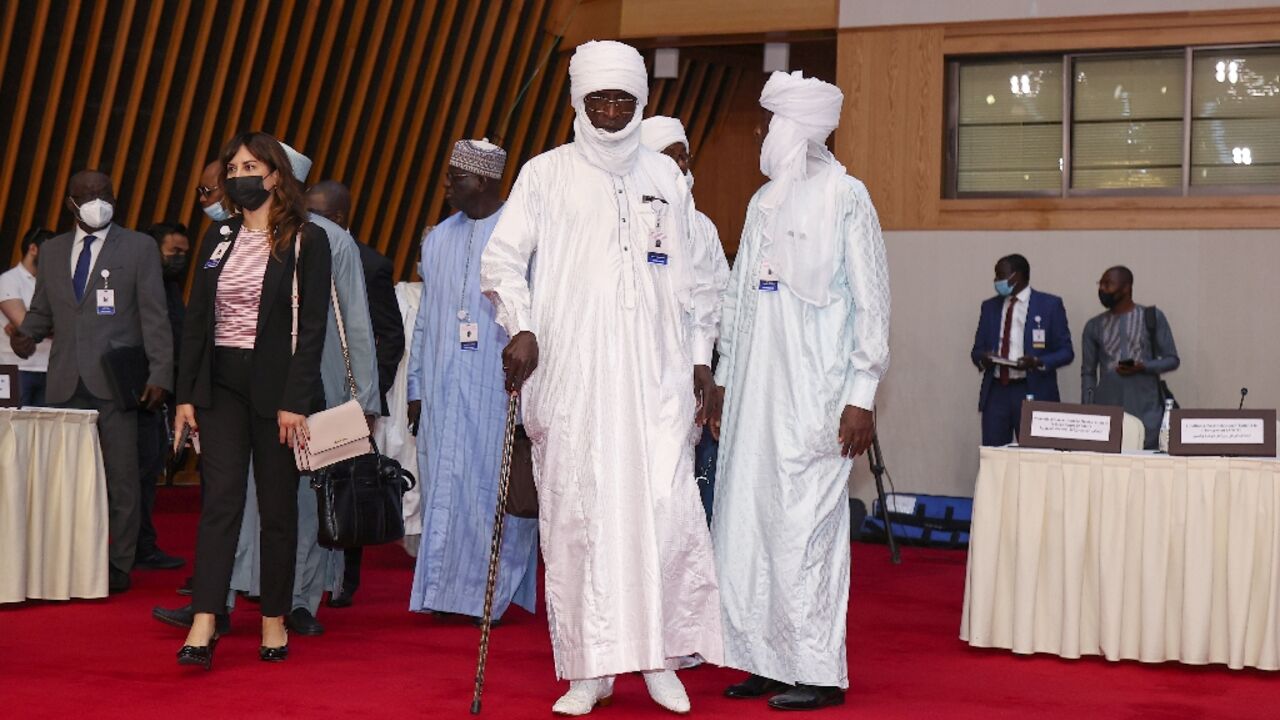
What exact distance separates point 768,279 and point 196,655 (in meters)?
1.94

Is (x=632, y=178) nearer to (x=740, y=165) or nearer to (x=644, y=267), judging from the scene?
(x=644, y=267)

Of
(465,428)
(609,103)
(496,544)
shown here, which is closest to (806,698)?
(496,544)

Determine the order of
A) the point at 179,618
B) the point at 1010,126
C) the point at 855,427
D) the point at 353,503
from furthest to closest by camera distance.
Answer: the point at 1010,126
the point at 179,618
the point at 353,503
the point at 855,427

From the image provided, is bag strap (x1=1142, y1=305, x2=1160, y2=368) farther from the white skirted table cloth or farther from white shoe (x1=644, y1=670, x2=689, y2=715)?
white shoe (x1=644, y1=670, x2=689, y2=715)

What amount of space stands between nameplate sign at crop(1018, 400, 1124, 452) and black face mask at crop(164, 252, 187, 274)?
4059 mm

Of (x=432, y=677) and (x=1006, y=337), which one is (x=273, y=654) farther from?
(x=1006, y=337)

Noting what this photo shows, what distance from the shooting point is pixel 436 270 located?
20.8 ft

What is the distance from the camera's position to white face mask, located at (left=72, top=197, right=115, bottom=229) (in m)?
6.82

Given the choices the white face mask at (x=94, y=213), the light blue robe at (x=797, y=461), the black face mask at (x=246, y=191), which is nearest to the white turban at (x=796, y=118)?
the light blue robe at (x=797, y=461)

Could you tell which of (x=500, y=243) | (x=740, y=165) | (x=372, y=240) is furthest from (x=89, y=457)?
(x=740, y=165)

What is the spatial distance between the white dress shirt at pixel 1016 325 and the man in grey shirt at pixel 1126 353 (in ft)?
1.17

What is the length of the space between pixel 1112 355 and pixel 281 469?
5.94 metres

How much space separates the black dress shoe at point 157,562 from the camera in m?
7.40

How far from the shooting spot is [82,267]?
6.82 meters
